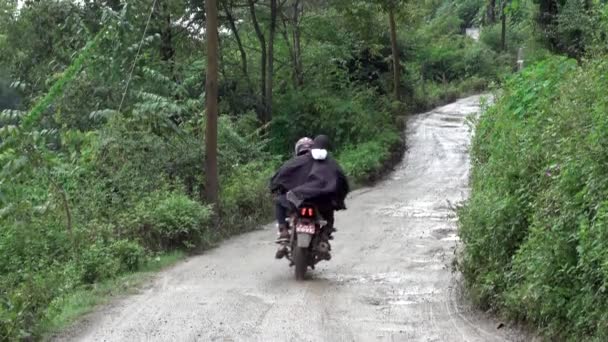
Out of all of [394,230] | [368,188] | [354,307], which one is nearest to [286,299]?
[354,307]

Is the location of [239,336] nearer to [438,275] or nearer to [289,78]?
[438,275]

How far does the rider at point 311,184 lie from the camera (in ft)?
42.2

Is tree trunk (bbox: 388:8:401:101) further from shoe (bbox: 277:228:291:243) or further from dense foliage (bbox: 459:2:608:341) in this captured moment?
dense foliage (bbox: 459:2:608:341)

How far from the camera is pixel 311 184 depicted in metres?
12.9

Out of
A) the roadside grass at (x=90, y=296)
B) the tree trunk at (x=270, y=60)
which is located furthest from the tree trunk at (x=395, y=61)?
the roadside grass at (x=90, y=296)

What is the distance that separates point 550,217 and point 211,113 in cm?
1169

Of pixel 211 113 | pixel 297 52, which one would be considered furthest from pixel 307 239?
pixel 297 52

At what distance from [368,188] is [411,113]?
63.0ft

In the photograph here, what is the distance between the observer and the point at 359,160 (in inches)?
1187

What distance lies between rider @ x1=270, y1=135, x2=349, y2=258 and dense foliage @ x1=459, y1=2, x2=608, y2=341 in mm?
2133

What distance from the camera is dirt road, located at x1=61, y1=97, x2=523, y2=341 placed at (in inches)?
369

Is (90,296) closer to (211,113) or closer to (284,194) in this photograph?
(284,194)

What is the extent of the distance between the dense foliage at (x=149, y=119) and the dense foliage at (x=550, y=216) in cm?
487

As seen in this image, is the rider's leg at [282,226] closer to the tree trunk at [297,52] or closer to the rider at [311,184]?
the rider at [311,184]
